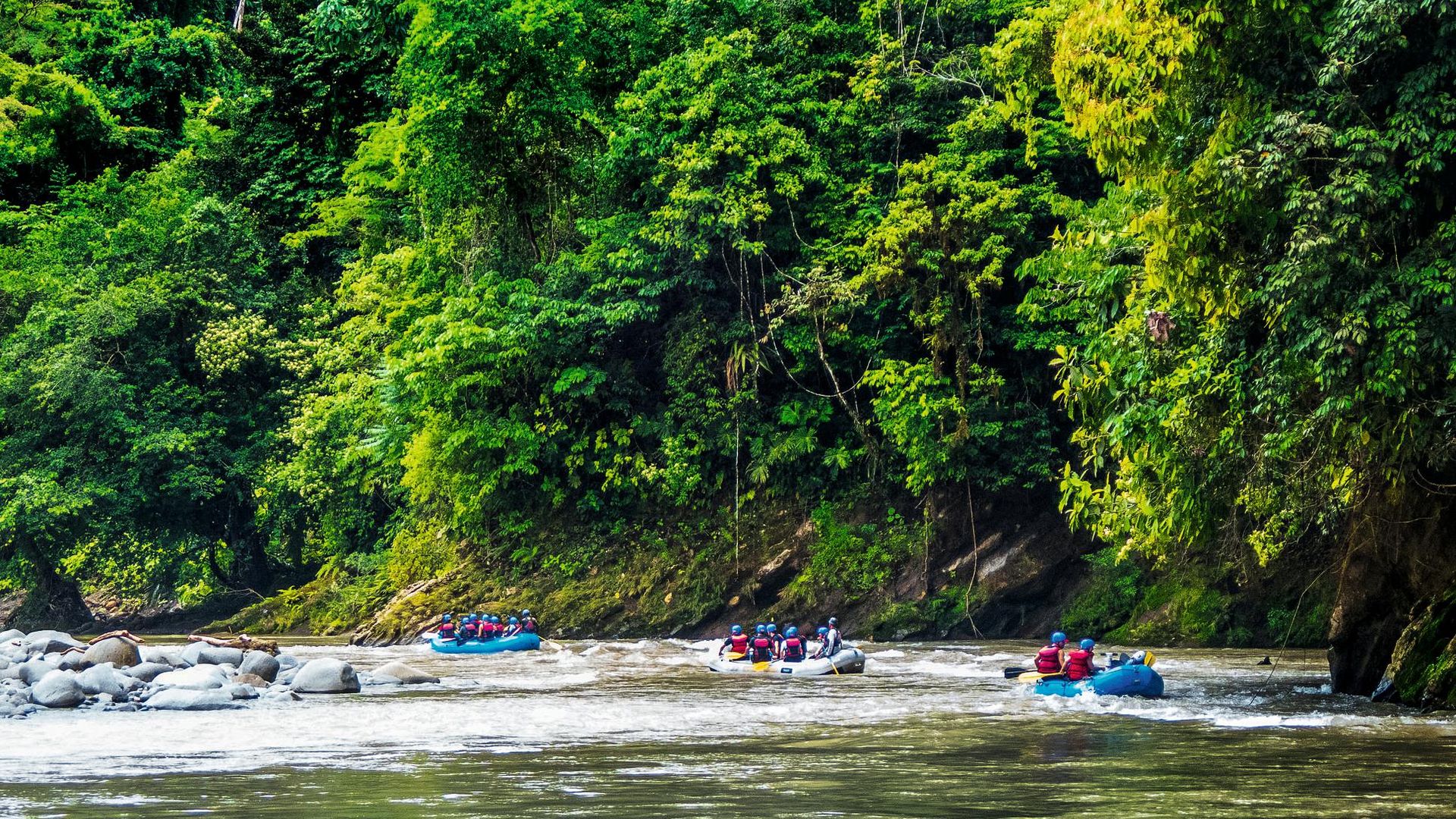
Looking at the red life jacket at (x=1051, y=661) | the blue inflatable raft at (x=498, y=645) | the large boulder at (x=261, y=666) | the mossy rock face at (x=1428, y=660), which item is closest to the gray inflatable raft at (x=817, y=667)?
the red life jacket at (x=1051, y=661)

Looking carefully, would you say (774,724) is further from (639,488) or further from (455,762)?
(639,488)

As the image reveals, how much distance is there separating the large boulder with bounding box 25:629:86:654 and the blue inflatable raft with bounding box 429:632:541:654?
687cm

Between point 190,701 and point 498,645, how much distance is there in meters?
10.8

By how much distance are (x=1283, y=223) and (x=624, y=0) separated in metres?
19.4

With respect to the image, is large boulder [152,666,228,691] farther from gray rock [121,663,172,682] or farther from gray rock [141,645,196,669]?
gray rock [141,645,196,669]

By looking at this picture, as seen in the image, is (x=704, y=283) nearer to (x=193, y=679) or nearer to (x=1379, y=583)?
(x=193, y=679)

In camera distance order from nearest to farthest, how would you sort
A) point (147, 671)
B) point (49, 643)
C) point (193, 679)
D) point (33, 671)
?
point (193, 679), point (33, 671), point (147, 671), point (49, 643)

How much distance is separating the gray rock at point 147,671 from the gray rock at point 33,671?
893 millimetres

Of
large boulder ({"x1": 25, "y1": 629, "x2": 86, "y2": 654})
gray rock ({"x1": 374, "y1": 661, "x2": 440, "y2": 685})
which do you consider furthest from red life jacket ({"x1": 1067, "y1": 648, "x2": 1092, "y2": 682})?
large boulder ({"x1": 25, "y1": 629, "x2": 86, "y2": 654})

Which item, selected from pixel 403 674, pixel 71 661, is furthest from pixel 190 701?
pixel 403 674

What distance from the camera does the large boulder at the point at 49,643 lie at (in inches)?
786

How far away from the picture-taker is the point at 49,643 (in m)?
20.3

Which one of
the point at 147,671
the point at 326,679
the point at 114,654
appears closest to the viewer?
the point at 326,679

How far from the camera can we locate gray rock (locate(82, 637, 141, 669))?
1841 centimetres
